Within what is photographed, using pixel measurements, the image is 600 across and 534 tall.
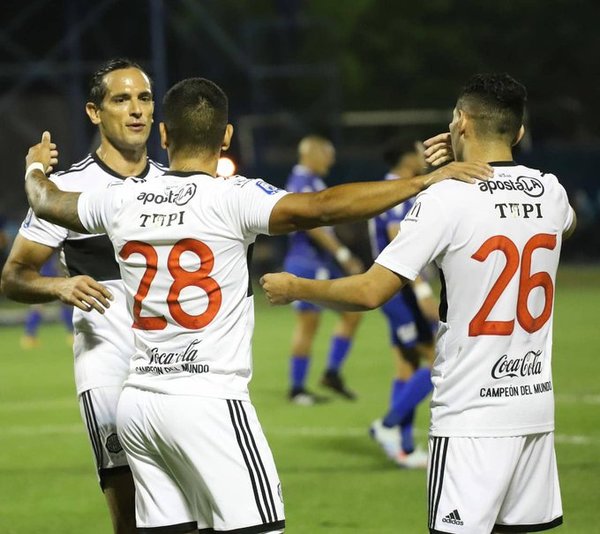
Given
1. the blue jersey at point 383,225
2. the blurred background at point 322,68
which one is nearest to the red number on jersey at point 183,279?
the blue jersey at point 383,225

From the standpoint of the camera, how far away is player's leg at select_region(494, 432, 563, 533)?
510 centimetres

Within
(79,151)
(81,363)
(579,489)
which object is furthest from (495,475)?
(79,151)

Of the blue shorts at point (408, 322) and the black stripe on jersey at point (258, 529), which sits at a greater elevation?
the blue shorts at point (408, 322)

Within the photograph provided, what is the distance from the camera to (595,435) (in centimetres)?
1122

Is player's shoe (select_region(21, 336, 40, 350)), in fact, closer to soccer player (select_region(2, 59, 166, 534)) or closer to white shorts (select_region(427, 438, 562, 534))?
soccer player (select_region(2, 59, 166, 534))

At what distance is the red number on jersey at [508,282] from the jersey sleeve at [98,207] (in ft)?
4.69

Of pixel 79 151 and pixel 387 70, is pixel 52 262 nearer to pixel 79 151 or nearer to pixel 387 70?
pixel 79 151

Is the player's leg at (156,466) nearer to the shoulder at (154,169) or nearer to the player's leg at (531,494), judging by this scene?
the player's leg at (531,494)

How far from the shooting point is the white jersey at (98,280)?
6.11 meters

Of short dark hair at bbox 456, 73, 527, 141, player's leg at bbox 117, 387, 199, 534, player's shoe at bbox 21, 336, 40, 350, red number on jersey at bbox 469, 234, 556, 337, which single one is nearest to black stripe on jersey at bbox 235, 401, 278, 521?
player's leg at bbox 117, 387, 199, 534

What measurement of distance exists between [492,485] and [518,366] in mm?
468

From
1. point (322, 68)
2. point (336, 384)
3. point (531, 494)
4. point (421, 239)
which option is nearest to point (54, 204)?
point (421, 239)

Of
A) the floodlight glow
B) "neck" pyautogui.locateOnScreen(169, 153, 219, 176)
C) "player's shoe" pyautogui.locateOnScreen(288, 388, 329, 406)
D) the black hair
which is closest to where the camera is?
"neck" pyautogui.locateOnScreen(169, 153, 219, 176)

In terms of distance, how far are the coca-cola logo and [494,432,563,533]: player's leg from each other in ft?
0.82
